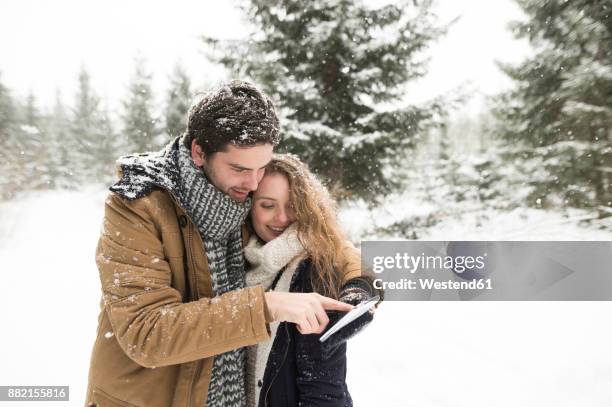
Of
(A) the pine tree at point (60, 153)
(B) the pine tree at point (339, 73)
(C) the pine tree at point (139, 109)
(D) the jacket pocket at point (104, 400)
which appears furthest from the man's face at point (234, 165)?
(A) the pine tree at point (60, 153)

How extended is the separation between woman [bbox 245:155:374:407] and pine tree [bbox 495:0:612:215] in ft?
27.1

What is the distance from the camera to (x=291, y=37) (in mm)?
8125

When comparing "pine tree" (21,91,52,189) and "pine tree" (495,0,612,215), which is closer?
"pine tree" (495,0,612,215)

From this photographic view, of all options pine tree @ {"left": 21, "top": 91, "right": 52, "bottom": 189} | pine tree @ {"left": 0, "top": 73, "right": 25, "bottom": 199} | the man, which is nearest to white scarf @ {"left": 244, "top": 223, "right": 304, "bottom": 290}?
the man

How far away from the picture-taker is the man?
4.20 feet

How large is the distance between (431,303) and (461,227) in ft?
14.8

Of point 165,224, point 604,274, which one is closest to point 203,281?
point 165,224

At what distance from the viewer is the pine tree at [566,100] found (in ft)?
27.1

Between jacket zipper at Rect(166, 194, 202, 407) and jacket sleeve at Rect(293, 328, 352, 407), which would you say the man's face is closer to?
jacket zipper at Rect(166, 194, 202, 407)

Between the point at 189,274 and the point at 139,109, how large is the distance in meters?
26.5

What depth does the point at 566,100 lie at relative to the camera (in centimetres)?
908

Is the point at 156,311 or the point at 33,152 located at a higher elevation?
the point at 33,152

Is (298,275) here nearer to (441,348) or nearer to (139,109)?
(441,348)

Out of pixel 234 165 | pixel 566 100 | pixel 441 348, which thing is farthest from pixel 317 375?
pixel 566 100
